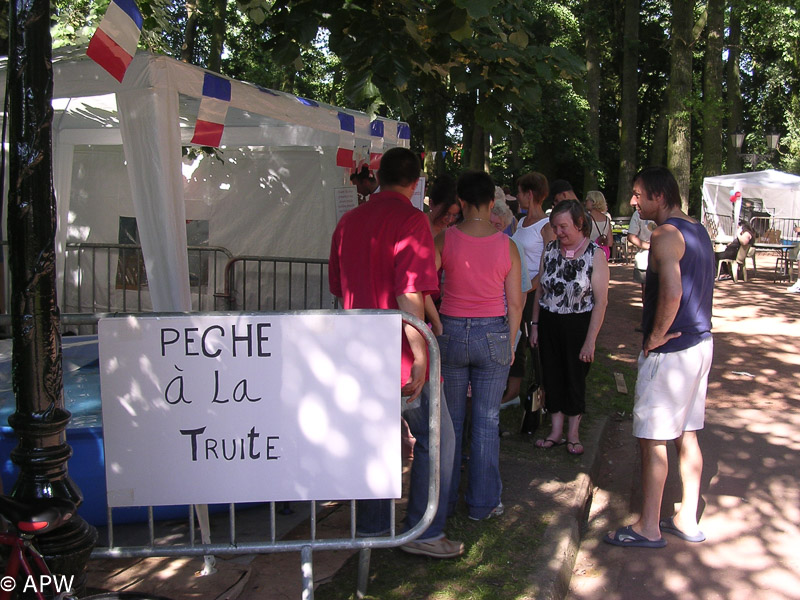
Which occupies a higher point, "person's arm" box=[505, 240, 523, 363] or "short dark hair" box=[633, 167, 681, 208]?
"short dark hair" box=[633, 167, 681, 208]

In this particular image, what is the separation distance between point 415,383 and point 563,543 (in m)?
1.41

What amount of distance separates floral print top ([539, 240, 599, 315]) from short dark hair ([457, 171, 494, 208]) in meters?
1.25

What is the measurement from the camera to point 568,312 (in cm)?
545

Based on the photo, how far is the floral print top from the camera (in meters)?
5.39

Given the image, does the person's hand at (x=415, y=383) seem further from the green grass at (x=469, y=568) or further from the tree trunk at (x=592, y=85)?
the tree trunk at (x=592, y=85)

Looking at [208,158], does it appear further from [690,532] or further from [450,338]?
[690,532]

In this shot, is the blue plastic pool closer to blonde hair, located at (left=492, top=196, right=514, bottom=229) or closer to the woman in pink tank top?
the woman in pink tank top

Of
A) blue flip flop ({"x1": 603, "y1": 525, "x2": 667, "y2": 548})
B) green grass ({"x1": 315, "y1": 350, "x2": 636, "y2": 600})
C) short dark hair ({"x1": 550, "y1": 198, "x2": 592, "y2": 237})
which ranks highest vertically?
short dark hair ({"x1": 550, "y1": 198, "x2": 592, "y2": 237})

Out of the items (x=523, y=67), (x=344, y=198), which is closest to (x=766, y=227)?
(x=344, y=198)

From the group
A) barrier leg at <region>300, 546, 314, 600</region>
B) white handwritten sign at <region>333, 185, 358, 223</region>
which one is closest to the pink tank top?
barrier leg at <region>300, 546, 314, 600</region>

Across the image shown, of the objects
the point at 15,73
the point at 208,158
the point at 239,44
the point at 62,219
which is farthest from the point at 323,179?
the point at 239,44

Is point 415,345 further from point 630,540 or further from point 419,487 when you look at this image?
point 630,540

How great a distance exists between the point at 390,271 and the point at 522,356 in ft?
9.17

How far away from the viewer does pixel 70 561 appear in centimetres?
264
